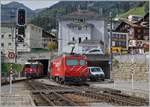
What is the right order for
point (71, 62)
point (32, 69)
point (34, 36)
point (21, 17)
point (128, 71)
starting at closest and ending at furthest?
point (21, 17) < point (71, 62) < point (128, 71) < point (32, 69) < point (34, 36)

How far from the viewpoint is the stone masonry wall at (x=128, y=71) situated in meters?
42.5

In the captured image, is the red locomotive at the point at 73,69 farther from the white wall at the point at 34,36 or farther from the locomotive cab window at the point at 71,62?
the white wall at the point at 34,36

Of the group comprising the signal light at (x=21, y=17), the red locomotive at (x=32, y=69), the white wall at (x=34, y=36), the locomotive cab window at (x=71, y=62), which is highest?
the white wall at (x=34, y=36)

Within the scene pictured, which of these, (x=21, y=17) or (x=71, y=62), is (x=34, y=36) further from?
(x=21, y=17)

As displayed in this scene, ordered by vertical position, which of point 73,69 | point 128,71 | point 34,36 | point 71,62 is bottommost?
point 128,71

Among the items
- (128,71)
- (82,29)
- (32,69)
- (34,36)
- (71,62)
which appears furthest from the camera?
(34,36)

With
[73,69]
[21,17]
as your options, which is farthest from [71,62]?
[21,17]

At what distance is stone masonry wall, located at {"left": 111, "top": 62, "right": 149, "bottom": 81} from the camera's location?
42531mm

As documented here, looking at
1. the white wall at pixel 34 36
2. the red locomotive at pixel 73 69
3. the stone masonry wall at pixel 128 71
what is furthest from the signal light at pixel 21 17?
the white wall at pixel 34 36

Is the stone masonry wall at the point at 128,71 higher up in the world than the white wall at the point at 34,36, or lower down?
lower down

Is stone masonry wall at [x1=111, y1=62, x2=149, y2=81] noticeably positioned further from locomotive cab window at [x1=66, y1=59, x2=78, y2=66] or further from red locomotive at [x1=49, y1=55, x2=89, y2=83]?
locomotive cab window at [x1=66, y1=59, x2=78, y2=66]

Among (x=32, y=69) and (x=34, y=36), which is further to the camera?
(x=34, y=36)

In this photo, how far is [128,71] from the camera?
46156mm

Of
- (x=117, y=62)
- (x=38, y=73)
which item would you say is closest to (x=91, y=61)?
(x=38, y=73)
